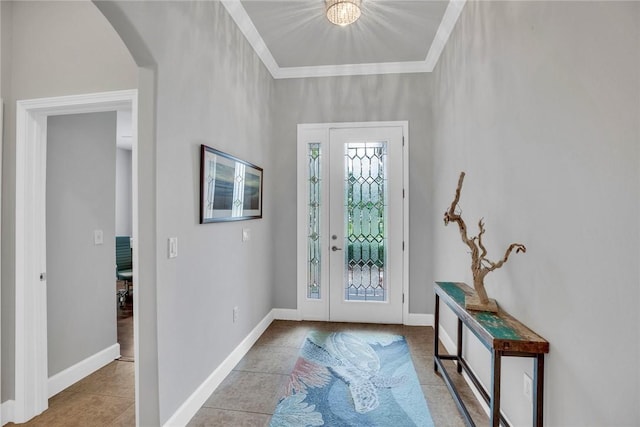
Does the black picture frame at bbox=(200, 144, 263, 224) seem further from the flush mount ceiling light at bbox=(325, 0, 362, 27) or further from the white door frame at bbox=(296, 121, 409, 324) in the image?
the flush mount ceiling light at bbox=(325, 0, 362, 27)

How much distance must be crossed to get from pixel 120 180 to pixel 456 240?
673cm

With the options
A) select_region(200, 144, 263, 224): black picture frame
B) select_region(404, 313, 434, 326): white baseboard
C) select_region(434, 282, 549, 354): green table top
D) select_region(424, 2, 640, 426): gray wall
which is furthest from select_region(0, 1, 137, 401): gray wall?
select_region(404, 313, 434, 326): white baseboard

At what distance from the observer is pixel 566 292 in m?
1.21

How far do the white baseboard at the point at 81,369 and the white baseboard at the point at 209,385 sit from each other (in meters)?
1.15

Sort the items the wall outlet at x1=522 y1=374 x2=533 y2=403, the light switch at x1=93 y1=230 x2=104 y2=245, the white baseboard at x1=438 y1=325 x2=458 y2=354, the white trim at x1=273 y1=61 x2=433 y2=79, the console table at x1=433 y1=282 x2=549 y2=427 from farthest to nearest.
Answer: the white trim at x1=273 y1=61 x2=433 y2=79, the white baseboard at x1=438 y1=325 x2=458 y2=354, the light switch at x1=93 y1=230 x2=104 y2=245, the wall outlet at x1=522 y1=374 x2=533 y2=403, the console table at x1=433 y1=282 x2=549 y2=427

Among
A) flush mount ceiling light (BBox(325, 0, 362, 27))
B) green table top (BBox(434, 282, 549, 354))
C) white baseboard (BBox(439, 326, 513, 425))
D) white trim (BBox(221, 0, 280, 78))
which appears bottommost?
white baseboard (BBox(439, 326, 513, 425))

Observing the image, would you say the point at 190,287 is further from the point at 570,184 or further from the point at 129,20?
the point at 570,184

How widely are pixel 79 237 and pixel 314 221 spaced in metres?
2.23

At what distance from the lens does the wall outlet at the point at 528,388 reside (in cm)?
147

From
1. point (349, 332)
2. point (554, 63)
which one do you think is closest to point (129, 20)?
point (554, 63)

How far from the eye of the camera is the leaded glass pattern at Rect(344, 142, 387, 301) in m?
3.50

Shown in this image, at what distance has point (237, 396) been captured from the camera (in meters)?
2.12

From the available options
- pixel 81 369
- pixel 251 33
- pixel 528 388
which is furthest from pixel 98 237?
pixel 528 388

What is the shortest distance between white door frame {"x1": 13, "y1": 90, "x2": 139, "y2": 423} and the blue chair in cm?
255
